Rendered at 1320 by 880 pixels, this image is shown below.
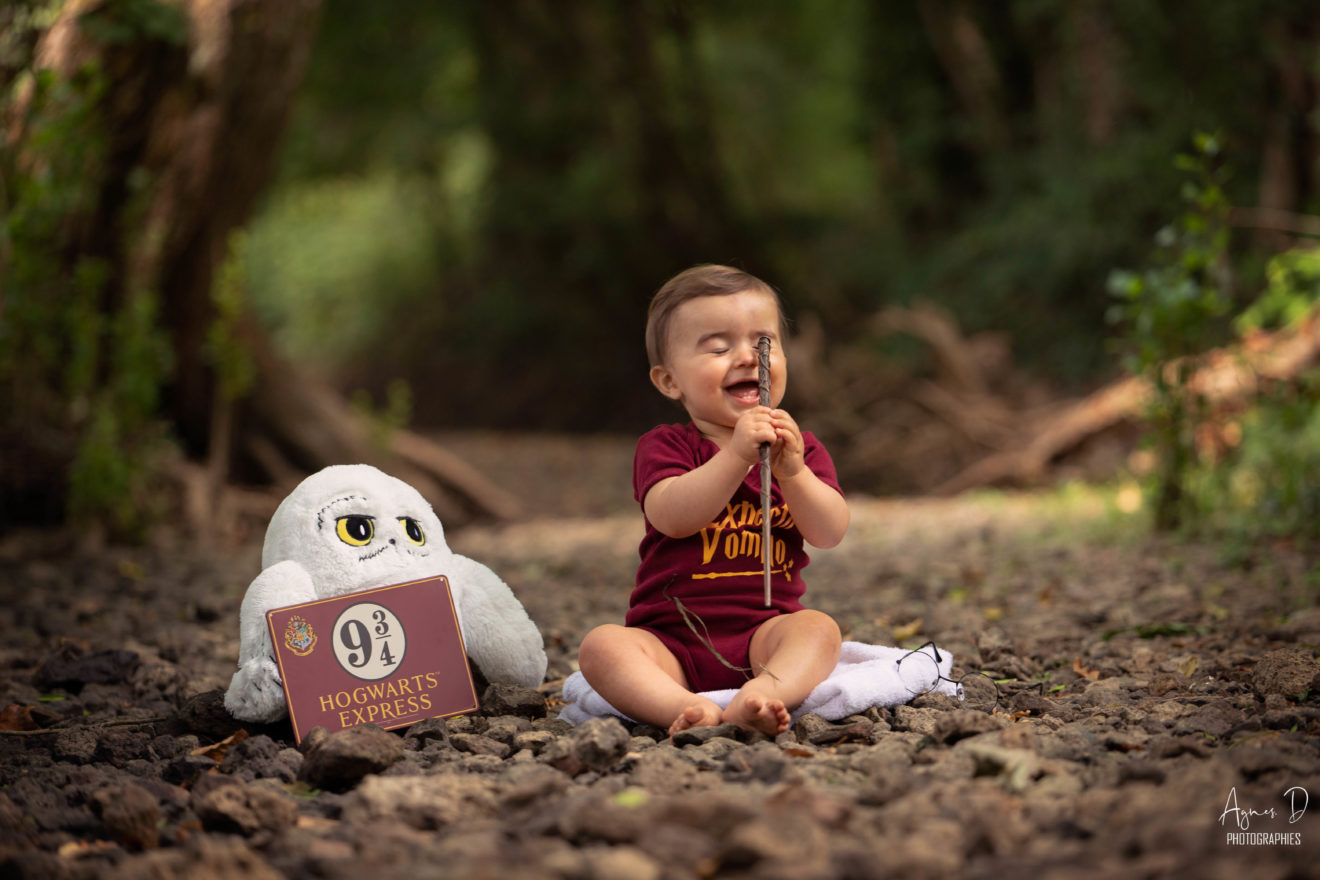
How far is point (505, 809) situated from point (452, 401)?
1344 cm

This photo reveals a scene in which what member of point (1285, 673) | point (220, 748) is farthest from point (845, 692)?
point (220, 748)

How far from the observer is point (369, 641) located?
2234mm

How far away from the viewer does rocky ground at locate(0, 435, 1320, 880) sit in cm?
140

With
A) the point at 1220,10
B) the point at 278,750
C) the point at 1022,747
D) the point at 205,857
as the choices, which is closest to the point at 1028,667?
the point at 1022,747

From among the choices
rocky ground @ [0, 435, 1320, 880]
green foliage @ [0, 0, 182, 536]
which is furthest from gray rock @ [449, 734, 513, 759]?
green foliage @ [0, 0, 182, 536]

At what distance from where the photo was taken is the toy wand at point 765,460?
7.00 feet

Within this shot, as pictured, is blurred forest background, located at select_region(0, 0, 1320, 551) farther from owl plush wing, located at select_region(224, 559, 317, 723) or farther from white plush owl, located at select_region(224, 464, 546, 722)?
owl plush wing, located at select_region(224, 559, 317, 723)

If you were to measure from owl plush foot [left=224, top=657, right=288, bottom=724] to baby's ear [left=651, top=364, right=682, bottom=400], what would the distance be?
1005 mm

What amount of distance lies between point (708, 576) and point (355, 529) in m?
0.77

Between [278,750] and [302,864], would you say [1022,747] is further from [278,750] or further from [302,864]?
[278,750]

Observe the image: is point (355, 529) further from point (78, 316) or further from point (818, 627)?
point (78, 316)

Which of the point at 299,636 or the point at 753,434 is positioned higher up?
the point at 753,434

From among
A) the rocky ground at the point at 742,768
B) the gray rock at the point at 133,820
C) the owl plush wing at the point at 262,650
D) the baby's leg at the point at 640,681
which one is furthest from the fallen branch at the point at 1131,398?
the gray rock at the point at 133,820

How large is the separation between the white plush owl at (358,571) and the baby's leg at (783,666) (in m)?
0.54
